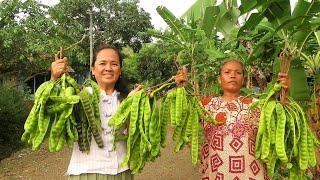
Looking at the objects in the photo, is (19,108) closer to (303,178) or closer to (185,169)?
(185,169)

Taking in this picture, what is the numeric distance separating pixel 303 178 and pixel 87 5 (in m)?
26.5

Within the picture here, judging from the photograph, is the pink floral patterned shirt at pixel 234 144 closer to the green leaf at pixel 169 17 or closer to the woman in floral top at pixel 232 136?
the woman in floral top at pixel 232 136

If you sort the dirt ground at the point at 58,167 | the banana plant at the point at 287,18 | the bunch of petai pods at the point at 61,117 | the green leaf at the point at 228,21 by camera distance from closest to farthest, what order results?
the bunch of petai pods at the point at 61,117, the banana plant at the point at 287,18, the green leaf at the point at 228,21, the dirt ground at the point at 58,167

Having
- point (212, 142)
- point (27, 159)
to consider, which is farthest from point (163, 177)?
point (212, 142)

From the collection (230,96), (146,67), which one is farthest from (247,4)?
(146,67)

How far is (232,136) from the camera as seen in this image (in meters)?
3.18

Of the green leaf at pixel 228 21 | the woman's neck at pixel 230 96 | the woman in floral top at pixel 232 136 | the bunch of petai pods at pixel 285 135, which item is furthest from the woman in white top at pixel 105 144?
the green leaf at pixel 228 21

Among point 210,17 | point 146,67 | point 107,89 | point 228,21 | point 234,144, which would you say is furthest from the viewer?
point 146,67

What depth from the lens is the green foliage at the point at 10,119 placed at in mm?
10852

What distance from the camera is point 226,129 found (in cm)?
321

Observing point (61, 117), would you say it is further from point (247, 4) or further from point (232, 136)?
point (247, 4)

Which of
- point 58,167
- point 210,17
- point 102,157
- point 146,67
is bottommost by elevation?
point 58,167

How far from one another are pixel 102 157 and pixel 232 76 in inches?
44.2

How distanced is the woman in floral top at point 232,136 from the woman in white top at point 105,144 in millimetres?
677
